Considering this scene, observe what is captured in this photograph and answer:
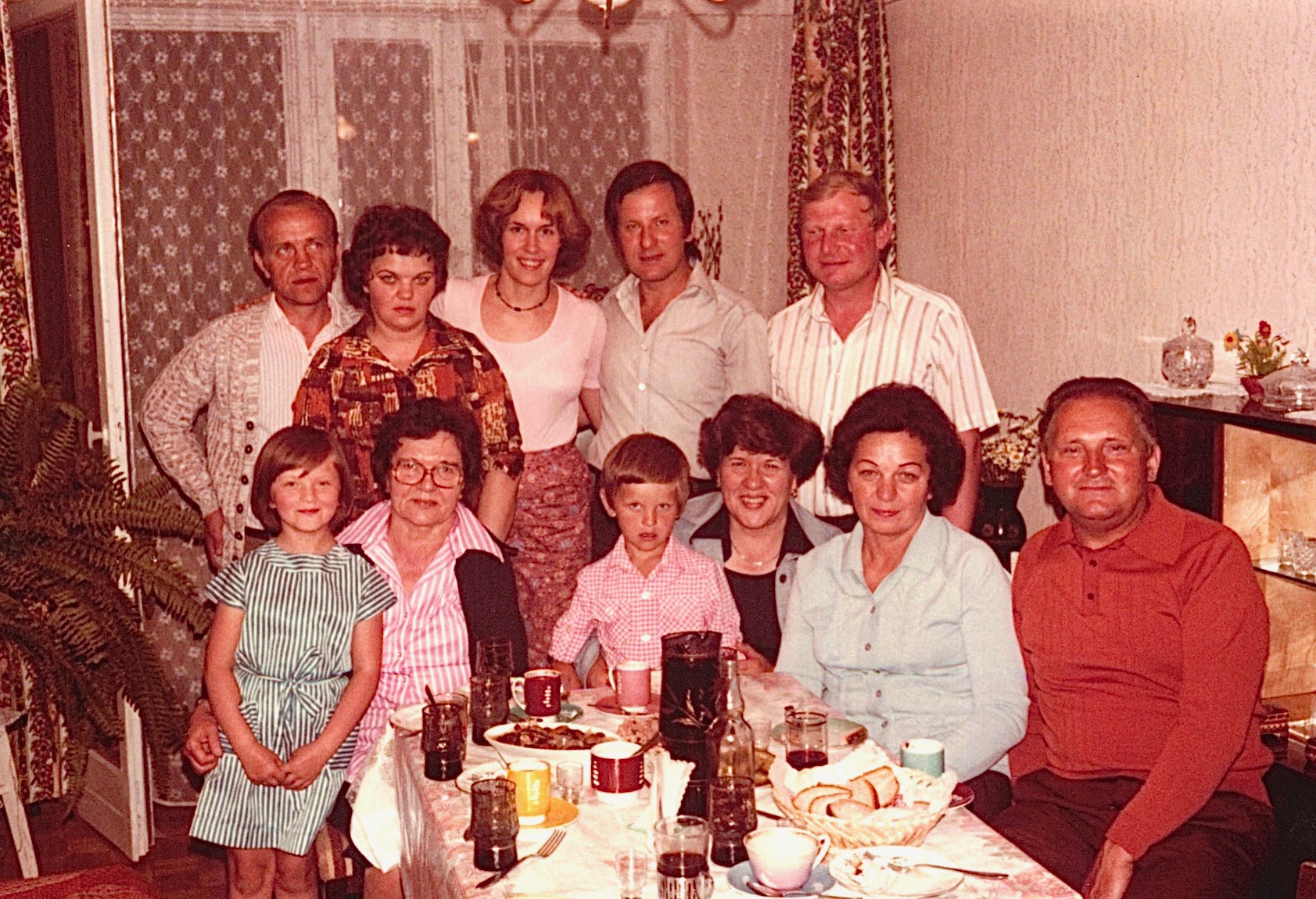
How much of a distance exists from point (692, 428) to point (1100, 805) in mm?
1616

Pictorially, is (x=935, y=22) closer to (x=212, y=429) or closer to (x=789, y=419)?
(x=789, y=419)

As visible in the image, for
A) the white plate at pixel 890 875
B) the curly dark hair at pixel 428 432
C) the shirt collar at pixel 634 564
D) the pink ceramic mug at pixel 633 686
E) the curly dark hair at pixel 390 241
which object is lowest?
the white plate at pixel 890 875

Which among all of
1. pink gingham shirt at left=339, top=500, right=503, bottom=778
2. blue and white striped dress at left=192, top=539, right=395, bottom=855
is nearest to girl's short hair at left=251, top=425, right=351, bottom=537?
blue and white striped dress at left=192, top=539, right=395, bottom=855

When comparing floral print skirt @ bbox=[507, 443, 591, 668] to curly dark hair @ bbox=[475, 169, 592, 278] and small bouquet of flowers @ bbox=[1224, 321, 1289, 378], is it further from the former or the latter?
small bouquet of flowers @ bbox=[1224, 321, 1289, 378]

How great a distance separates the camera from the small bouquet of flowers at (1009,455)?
4.23 metres

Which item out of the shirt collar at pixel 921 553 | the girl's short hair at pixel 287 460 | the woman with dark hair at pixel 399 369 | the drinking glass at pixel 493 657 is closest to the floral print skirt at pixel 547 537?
the woman with dark hair at pixel 399 369

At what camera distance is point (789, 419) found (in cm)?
338

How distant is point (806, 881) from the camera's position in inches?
76.7

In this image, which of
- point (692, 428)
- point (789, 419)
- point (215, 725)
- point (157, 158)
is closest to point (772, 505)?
point (789, 419)

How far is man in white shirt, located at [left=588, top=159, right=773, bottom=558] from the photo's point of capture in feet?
12.6

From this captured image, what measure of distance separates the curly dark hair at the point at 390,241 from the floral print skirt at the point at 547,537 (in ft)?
1.90

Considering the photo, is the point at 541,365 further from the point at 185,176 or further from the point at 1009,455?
the point at 185,176

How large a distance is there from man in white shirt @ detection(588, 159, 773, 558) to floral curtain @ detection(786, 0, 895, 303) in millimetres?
1127

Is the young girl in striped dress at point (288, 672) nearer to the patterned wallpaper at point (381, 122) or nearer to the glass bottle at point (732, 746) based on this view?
the glass bottle at point (732, 746)
